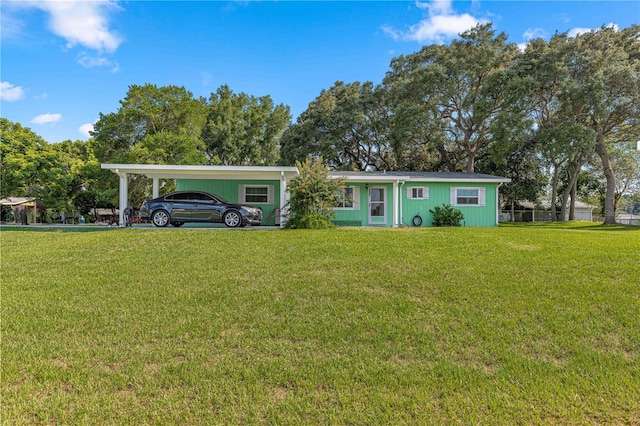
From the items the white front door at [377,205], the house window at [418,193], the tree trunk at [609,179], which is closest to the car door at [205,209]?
the white front door at [377,205]

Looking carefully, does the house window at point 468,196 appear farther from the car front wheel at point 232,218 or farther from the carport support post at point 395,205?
the car front wheel at point 232,218

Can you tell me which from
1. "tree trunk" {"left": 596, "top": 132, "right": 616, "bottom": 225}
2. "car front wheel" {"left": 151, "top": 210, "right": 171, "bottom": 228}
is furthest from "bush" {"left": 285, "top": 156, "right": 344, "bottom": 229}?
"tree trunk" {"left": 596, "top": 132, "right": 616, "bottom": 225}

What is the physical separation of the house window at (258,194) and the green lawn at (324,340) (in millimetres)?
8328

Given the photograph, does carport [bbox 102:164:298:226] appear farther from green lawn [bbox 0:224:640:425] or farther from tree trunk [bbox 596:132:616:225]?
tree trunk [bbox 596:132:616:225]

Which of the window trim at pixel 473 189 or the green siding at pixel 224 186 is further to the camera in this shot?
the window trim at pixel 473 189

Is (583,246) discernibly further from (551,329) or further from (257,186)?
(257,186)

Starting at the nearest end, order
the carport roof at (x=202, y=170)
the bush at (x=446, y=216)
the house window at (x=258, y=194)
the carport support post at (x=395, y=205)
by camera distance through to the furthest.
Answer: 1. the carport roof at (x=202, y=170)
2. the carport support post at (x=395, y=205)
3. the house window at (x=258, y=194)
4. the bush at (x=446, y=216)

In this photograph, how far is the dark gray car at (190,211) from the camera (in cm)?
1123

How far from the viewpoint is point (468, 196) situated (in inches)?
617

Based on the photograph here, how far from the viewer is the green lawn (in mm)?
2598

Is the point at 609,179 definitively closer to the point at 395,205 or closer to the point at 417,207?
the point at 417,207

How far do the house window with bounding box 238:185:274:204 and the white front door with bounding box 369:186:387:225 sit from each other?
4.57 m

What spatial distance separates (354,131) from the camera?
92.0ft

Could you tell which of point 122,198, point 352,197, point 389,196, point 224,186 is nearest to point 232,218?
point 224,186
